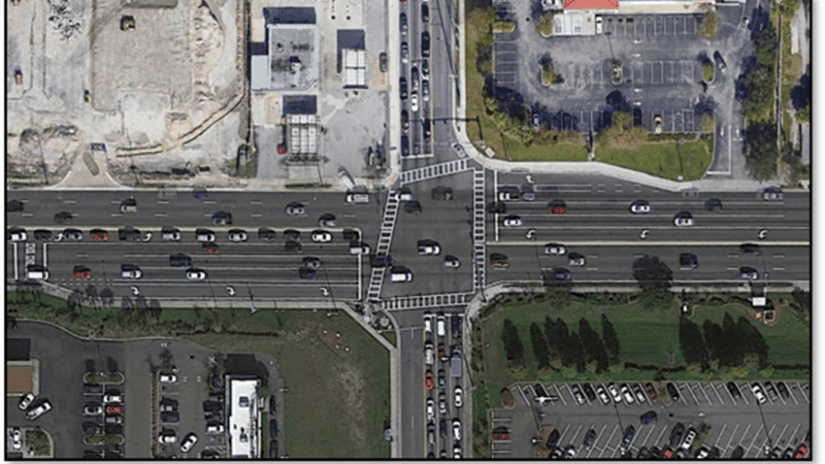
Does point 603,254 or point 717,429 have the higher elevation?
point 603,254

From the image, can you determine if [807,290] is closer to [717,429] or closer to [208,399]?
[717,429]

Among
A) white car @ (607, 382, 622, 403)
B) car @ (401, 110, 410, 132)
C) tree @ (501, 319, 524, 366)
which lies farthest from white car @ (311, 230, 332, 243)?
white car @ (607, 382, 622, 403)

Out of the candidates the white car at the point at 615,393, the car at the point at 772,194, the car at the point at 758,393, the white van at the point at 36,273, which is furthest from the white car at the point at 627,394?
the white van at the point at 36,273

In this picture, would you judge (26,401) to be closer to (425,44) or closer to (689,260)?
(425,44)

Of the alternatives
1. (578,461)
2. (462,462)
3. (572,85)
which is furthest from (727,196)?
(462,462)

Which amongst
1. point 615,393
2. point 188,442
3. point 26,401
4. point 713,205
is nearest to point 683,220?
point 713,205

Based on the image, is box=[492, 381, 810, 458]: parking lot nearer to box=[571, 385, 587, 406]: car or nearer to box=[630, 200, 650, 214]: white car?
box=[571, 385, 587, 406]: car
